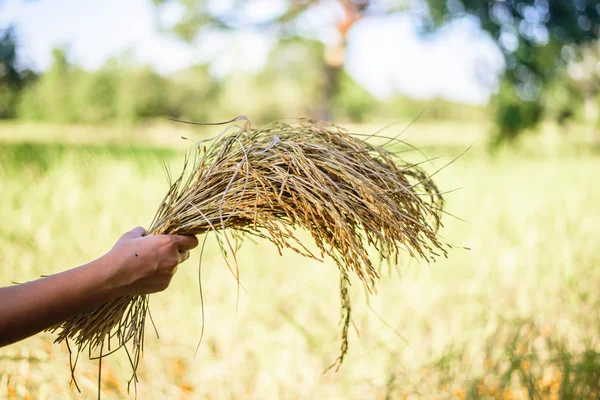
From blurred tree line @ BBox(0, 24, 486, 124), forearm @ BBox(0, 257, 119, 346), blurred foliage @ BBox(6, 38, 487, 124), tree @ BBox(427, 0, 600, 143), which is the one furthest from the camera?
blurred foliage @ BBox(6, 38, 487, 124)

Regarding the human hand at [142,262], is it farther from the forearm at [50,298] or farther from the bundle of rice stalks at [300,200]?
the bundle of rice stalks at [300,200]

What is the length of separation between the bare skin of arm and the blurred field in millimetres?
753

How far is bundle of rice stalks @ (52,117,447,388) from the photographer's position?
116cm

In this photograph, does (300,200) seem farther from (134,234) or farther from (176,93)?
(176,93)

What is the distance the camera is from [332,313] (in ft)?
9.08

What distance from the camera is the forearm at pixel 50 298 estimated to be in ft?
3.12

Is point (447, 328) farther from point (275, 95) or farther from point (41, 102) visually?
point (41, 102)

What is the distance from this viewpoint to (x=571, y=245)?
350cm

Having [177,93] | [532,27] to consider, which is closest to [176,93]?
[177,93]

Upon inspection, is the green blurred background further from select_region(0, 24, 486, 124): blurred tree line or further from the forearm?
select_region(0, 24, 486, 124): blurred tree line

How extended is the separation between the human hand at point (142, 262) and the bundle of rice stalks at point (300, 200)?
12 centimetres

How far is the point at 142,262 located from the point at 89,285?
120mm

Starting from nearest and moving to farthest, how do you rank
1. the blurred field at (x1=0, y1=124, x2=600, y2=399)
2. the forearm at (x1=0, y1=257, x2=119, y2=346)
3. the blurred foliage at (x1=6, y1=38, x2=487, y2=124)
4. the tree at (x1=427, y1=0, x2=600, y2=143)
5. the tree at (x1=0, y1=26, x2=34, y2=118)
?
the forearm at (x1=0, y1=257, x2=119, y2=346) → the blurred field at (x1=0, y1=124, x2=600, y2=399) → the tree at (x1=427, y1=0, x2=600, y2=143) → the tree at (x1=0, y1=26, x2=34, y2=118) → the blurred foliage at (x1=6, y1=38, x2=487, y2=124)

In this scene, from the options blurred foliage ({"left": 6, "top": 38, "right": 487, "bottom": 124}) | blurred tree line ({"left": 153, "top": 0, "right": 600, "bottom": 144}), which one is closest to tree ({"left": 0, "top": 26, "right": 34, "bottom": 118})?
blurred tree line ({"left": 153, "top": 0, "right": 600, "bottom": 144})
